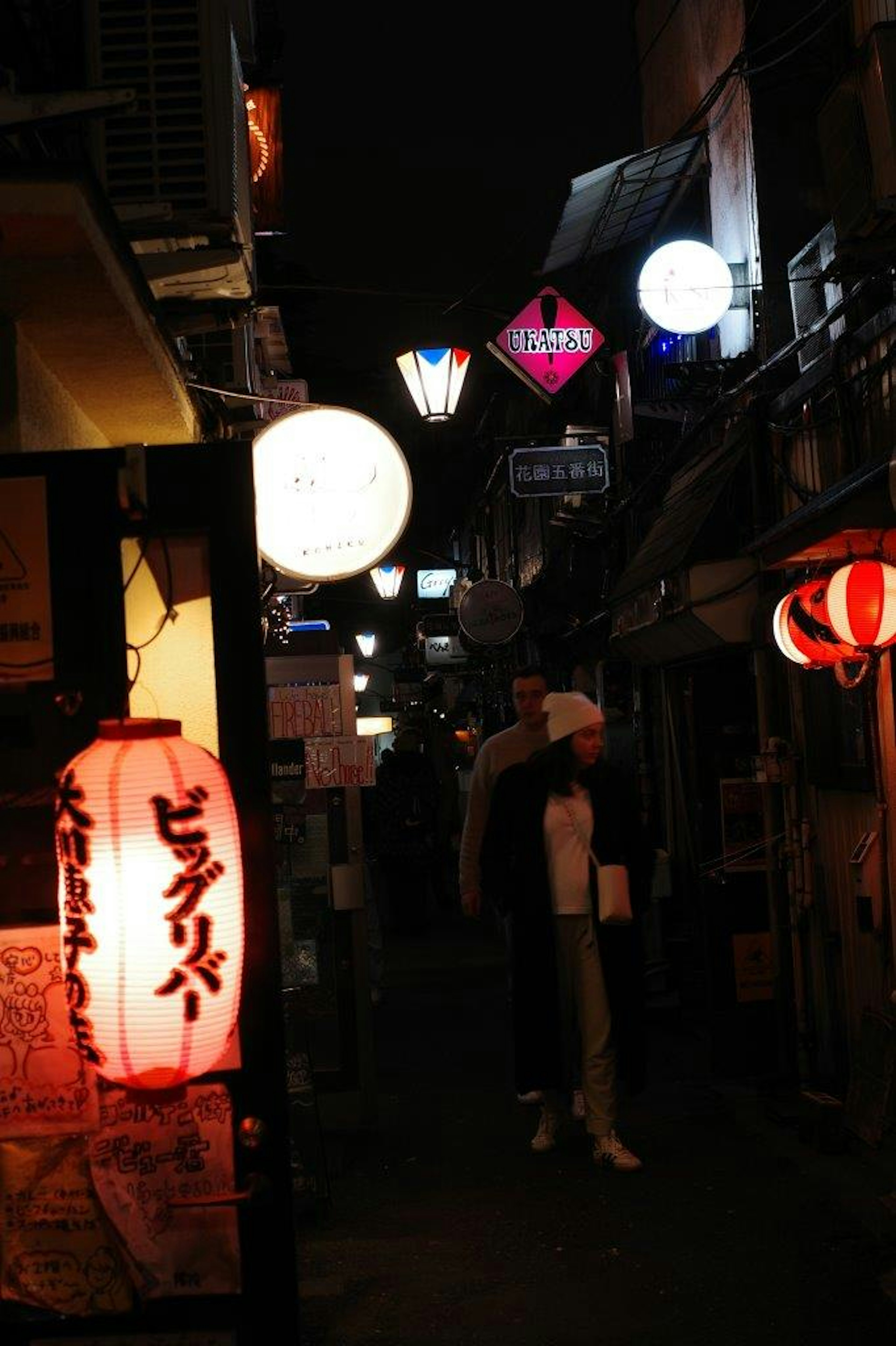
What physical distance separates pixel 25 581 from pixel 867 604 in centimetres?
513

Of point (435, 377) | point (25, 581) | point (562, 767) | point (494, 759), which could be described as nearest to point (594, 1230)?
point (562, 767)

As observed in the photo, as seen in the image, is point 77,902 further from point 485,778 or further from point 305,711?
point 485,778

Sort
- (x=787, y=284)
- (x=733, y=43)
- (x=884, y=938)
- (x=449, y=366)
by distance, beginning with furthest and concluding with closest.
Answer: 1. (x=449, y=366)
2. (x=733, y=43)
3. (x=787, y=284)
4. (x=884, y=938)

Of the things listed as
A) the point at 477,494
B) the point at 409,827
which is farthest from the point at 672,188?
the point at 477,494

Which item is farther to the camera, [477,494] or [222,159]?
[477,494]

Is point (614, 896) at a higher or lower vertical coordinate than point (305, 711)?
lower

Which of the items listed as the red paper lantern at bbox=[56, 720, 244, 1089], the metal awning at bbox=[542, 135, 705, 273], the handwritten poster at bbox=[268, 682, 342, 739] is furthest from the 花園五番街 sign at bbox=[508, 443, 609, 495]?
the red paper lantern at bbox=[56, 720, 244, 1089]

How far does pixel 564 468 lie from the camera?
18.8 meters

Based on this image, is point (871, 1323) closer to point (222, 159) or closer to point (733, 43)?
point (222, 159)

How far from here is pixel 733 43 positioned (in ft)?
45.2

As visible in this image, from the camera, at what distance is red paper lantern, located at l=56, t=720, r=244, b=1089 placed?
410 cm

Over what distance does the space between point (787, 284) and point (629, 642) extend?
15.9 feet

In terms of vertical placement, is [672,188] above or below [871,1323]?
above

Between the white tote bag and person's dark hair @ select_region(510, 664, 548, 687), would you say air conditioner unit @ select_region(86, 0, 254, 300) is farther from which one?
the white tote bag
